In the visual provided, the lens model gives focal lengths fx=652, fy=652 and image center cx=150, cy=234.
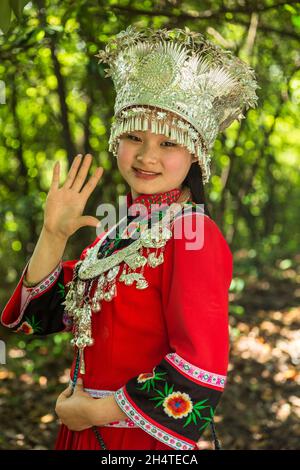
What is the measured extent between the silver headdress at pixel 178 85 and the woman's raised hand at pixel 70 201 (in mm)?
165

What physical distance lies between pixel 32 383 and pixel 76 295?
3.09 metres

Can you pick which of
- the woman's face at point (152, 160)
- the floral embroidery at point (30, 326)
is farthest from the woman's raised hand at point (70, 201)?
the floral embroidery at point (30, 326)

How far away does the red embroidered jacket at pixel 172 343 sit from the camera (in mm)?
1728

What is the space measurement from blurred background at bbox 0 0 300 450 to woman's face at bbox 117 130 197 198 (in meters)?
1.70

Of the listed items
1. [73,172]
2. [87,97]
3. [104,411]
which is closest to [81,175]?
[73,172]

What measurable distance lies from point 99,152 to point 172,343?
3.95 meters

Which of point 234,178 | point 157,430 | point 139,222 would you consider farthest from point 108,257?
point 234,178

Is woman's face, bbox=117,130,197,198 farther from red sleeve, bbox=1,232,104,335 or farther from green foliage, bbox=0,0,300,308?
green foliage, bbox=0,0,300,308

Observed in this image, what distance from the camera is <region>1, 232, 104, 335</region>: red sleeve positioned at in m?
2.17

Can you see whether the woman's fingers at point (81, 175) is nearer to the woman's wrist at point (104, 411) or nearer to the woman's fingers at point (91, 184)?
the woman's fingers at point (91, 184)

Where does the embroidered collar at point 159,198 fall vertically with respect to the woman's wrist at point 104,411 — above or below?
above

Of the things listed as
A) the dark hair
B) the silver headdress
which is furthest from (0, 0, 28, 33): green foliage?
the dark hair

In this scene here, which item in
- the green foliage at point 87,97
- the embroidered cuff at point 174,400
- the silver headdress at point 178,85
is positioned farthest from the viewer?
the green foliage at point 87,97
